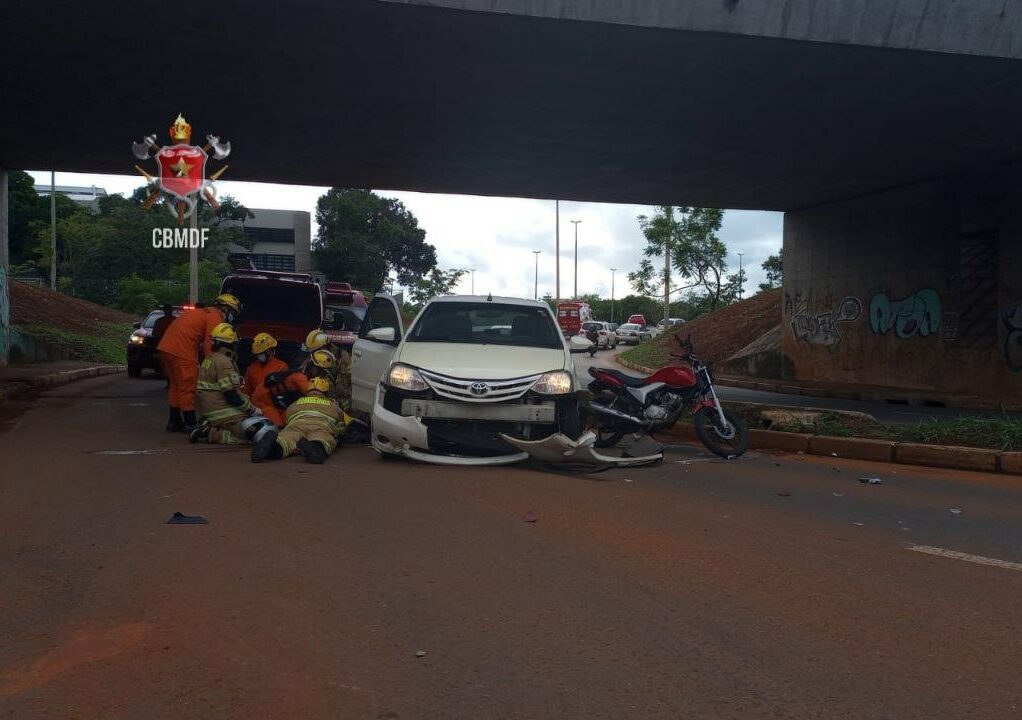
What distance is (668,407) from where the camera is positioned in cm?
1014

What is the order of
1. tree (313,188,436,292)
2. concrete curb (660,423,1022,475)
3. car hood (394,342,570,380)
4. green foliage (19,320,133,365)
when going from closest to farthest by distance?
car hood (394,342,570,380) < concrete curb (660,423,1022,475) < green foliage (19,320,133,365) < tree (313,188,436,292)

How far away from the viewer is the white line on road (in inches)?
216

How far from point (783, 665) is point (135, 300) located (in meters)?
42.6

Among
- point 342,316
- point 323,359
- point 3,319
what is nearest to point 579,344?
point 323,359

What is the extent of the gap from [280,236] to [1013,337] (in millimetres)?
54044

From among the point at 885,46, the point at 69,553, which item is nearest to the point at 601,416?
the point at 885,46

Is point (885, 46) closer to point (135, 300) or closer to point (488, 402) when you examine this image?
point (488, 402)

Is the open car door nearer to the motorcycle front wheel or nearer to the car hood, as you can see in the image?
the car hood

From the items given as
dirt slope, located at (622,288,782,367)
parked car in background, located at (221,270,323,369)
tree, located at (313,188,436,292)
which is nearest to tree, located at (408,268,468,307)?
tree, located at (313,188,436,292)

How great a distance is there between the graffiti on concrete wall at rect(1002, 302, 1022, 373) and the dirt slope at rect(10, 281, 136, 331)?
27.0 metres

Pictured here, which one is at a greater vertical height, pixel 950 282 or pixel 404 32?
pixel 404 32

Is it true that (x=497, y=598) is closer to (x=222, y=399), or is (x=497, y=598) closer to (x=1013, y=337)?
(x=222, y=399)

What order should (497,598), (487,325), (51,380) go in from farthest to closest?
(51,380) → (487,325) → (497,598)

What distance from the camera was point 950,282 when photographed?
19.3 m
